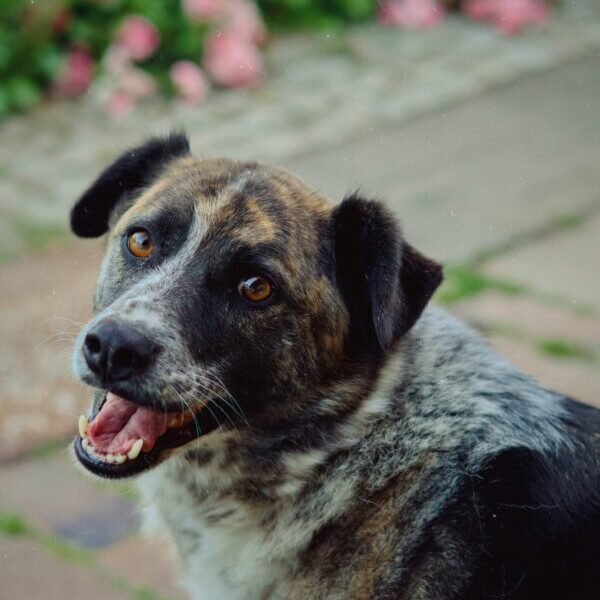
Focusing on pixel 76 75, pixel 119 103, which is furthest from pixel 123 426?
pixel 76 75

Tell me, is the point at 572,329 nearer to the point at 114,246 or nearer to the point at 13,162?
the point at 114,246

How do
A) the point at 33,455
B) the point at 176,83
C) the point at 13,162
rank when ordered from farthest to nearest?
the point at 176,83 < the point at 13,162 < the point at 33,455

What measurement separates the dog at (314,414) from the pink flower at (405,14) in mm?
6559

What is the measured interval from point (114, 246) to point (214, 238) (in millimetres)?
356

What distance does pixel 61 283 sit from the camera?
19.5ft

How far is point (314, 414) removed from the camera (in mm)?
3188

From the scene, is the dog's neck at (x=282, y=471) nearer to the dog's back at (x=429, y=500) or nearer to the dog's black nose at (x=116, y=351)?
the dog's back at (x=429, y=500)

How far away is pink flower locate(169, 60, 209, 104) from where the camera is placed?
8.06 m

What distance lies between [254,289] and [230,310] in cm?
9

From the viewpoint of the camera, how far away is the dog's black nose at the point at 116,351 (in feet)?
9.45

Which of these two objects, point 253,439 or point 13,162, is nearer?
point 253,439

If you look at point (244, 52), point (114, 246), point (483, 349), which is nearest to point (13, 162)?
point (244, 52)

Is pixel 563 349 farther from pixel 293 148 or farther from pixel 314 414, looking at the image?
pixel 293 148

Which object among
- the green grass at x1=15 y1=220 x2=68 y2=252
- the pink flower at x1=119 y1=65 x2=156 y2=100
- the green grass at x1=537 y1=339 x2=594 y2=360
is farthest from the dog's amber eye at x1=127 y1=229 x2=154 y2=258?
the pink flower at x1=119 y1=65 x2=156 y2=100
